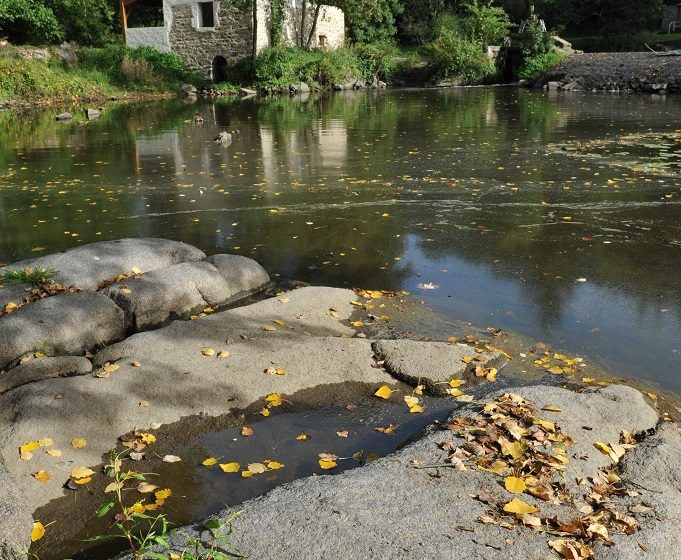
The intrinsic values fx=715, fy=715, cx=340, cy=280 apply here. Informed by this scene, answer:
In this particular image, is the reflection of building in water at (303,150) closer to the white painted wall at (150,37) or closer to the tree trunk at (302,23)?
the white painted wall at (150,37)

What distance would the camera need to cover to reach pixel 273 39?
1496 inches

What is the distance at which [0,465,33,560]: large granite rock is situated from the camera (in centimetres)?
301

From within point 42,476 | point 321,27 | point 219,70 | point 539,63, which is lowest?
point 42,476

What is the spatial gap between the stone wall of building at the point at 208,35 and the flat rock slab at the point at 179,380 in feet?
111

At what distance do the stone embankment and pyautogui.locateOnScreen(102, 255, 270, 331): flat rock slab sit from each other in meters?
30.3

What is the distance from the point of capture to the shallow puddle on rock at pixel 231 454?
3.57 metres

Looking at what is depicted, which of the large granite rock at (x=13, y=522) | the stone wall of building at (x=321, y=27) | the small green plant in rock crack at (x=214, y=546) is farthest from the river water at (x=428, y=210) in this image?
the stone wall of building at (x=321, y=27)

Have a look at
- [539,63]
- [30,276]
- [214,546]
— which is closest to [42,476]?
[214,546]

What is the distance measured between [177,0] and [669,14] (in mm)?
36280

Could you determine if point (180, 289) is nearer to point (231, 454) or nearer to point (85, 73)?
point (231, 454)

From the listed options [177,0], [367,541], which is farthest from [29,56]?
[367,541]

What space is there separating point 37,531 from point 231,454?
3.67 ft

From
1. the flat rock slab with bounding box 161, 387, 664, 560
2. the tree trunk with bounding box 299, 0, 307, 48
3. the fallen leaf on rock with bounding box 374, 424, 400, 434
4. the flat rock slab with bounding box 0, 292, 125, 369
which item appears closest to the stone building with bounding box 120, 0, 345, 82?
the tree trunk with bounding box 299, 0, 307, 48

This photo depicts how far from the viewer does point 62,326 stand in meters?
5.42
